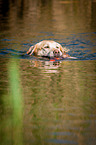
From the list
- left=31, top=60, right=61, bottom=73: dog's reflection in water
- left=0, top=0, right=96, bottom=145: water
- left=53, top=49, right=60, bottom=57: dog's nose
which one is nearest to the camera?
left=0, top=0, right=96, bottom=145: water

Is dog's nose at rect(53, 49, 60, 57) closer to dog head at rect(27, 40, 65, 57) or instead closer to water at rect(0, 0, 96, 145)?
dog head at rect(27, 40, 65, 57)

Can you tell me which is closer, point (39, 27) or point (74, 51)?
point (74, 51)

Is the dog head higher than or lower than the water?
higher

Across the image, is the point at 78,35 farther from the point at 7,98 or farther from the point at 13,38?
the point at 7,98

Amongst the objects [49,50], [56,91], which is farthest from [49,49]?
[56,91]

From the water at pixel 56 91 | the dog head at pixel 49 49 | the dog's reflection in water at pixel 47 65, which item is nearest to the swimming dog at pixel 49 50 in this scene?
the dog head at pixel 49 49

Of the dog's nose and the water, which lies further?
the dog's nose

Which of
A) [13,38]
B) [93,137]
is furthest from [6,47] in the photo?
[93,137]

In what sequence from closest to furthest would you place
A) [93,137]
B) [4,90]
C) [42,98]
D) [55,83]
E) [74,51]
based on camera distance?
1. [93,137]
2. [42,98]
3. [4,90]
4. [55,83]
5. [74,51]

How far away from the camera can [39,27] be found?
15852 mm

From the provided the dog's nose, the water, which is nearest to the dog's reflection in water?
the water

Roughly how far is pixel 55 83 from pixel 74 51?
4.34m

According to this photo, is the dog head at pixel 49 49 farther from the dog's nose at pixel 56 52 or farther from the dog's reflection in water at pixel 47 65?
the dog's reflection in water at pixel 47 65

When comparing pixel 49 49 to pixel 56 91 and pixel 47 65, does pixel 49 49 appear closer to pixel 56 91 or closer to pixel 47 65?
pixel 47 65
